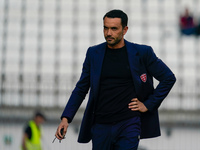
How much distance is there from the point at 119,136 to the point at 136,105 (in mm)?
255

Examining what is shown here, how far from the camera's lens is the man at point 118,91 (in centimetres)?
377

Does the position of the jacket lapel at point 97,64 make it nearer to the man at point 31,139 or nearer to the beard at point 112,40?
the beard at point 112,40

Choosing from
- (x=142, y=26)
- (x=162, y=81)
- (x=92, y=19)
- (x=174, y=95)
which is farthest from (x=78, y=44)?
(x=162, y=81)

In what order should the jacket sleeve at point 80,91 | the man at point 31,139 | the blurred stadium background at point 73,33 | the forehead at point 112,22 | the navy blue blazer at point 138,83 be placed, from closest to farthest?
the forehead at point 112,22
the navy blue blazer at point 138,83
the jacket sleeve at point 80,91
the man at point 31,139
the blurred stadium background at point 73,33

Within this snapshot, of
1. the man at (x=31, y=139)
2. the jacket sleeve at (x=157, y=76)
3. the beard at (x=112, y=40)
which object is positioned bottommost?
the man at (x=31, y=139)

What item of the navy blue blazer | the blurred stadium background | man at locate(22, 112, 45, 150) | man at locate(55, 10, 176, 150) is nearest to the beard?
man at locate(55, 10, 176, 150)

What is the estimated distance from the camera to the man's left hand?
3793 millimetres

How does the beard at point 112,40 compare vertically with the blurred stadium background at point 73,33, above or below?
above

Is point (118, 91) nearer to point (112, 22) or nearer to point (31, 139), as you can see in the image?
point (112, 22)

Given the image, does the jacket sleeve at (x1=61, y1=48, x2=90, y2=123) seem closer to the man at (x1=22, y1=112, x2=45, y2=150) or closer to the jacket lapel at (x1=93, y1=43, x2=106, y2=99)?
the jacket lapel at (x1=93, y1=43, x2=106, y2=99)

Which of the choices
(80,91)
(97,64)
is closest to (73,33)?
(80,91)

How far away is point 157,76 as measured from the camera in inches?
156

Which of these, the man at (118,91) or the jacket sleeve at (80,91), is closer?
the man at (118,91)

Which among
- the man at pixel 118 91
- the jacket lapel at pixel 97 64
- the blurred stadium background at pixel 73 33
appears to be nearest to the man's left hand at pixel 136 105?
the man at pixel 118 91
